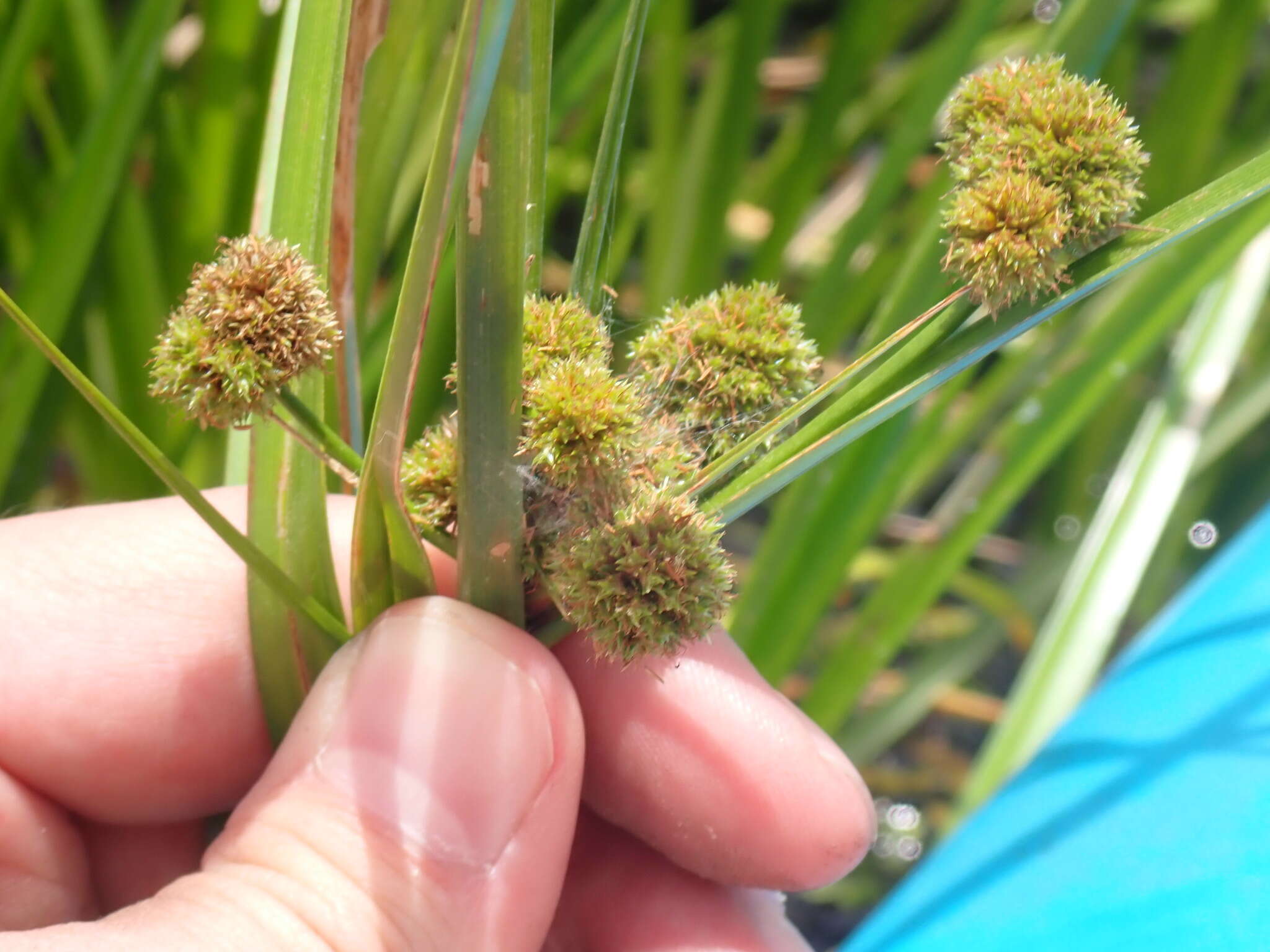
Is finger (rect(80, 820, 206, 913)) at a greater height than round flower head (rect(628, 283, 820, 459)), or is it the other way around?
round flower head (rect(628, 283, 820, 459))

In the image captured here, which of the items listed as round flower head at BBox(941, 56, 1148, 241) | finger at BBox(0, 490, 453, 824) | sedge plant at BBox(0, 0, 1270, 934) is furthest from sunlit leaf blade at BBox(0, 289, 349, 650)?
round flower head at BBox(941, 56, 1148, 241)

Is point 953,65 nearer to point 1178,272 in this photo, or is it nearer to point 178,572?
point 1178,272

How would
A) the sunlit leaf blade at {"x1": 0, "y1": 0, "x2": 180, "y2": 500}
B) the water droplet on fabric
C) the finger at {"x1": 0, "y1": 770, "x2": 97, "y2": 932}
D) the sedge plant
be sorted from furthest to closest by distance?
the water droplet on fabric → the sunlit leaf blade at {"x1": 0, "y1": 0, "x2": 180, "y2": 500} → the finger at {"x1": 0, "y1": 770, "x2": 97, "y2": 932} → the sedge plant

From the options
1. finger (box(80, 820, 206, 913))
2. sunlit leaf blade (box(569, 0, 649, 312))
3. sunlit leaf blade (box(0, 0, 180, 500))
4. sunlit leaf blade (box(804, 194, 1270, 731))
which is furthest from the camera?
sunlit leaf blade (box(804, 194, 1270, 731))

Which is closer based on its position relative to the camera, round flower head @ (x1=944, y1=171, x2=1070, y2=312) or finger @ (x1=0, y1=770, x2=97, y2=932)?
round flower head @ (x1=944, y1=171, x2=1070, y2=312)

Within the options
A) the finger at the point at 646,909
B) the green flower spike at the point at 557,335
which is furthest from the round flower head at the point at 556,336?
the finger at the point at 646,909

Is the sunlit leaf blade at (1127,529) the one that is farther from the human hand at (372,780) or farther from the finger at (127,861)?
the finger at (127,861)

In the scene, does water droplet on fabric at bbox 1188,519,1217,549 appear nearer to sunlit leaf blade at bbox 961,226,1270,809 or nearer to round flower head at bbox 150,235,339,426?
sunlit leaf blade at bbox 961,226,1270,809

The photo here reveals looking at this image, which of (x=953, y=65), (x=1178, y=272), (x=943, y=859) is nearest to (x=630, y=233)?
(x=953, y=65)
